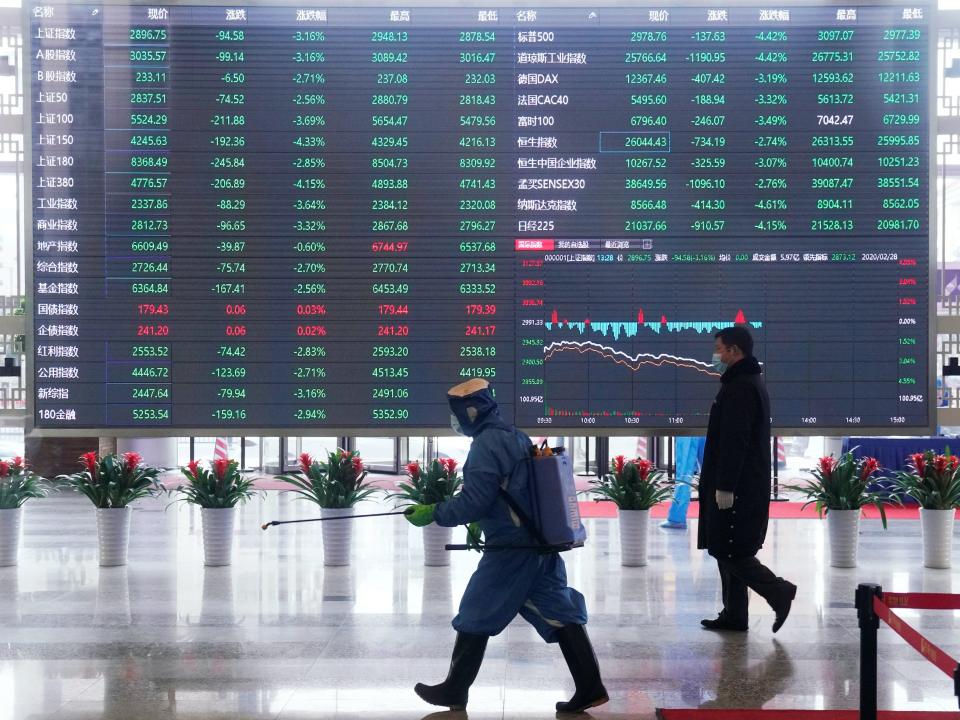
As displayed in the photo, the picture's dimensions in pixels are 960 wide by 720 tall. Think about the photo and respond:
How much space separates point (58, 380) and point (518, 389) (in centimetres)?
346

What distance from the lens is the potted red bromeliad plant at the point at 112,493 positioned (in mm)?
9609

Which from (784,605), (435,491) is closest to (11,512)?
(435,491)

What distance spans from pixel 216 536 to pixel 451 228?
3.91m

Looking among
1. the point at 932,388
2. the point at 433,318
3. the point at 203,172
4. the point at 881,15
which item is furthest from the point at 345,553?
the point at 881,15

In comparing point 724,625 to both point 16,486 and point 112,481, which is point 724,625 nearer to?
point 112,481

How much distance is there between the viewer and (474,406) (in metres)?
5.41

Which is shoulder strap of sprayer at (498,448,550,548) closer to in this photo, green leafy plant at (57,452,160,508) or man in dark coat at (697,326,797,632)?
man in dark coat at (697,326,797,632)

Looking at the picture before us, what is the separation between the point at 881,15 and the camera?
310 inches

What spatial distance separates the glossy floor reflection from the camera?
565 cm

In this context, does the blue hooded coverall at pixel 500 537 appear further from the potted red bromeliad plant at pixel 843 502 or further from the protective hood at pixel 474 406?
the potted red bromeliad plant at pixel 843 502

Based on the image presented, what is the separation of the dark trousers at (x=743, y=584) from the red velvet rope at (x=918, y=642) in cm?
Answer: 237

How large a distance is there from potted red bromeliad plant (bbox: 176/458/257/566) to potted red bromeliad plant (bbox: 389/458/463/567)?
1.59m

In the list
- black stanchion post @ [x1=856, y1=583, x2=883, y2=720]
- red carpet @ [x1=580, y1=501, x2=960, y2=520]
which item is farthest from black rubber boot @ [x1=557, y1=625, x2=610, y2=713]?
red carpet @ [x1=580, y1=501, x2=960, y2=520]

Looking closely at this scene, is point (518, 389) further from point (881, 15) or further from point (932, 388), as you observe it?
point (881, 15)
